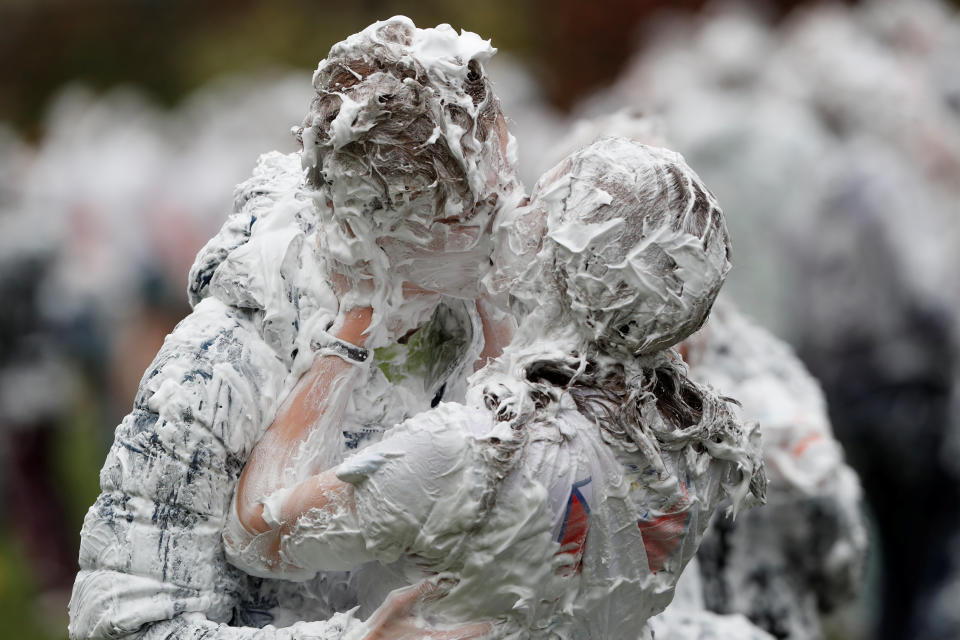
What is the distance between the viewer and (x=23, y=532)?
301 inches

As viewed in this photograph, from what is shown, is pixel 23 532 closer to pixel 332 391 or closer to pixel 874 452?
pixel 874 452

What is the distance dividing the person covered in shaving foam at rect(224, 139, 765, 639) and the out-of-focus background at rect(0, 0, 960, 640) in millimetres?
1057

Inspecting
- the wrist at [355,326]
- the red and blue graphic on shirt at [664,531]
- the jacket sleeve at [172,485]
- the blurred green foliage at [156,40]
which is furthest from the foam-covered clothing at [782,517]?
the blurred green foliage at [156,40]

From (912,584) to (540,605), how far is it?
14.1ft

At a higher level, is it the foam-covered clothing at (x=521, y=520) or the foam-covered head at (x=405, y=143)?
the foam-covered head at (x=405, y=143)

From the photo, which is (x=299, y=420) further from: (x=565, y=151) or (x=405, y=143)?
(x=565, y=151)

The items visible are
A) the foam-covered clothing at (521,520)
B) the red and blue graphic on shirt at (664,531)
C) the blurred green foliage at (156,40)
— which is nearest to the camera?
the foam-covered clothing at (521,520)

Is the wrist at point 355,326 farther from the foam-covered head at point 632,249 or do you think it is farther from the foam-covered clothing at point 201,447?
the foam-covered head at point 632,249

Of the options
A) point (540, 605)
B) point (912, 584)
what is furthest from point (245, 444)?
point (912, 584)

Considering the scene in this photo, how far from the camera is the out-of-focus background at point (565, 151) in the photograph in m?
5.97

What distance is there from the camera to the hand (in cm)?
185

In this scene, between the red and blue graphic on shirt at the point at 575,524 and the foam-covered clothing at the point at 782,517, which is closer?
the red and blue graphic on shirt at the point at 575,524

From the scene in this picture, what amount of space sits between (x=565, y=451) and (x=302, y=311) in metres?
0.46

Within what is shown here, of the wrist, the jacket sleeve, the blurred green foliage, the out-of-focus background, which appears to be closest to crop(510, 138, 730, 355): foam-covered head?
the wrist
